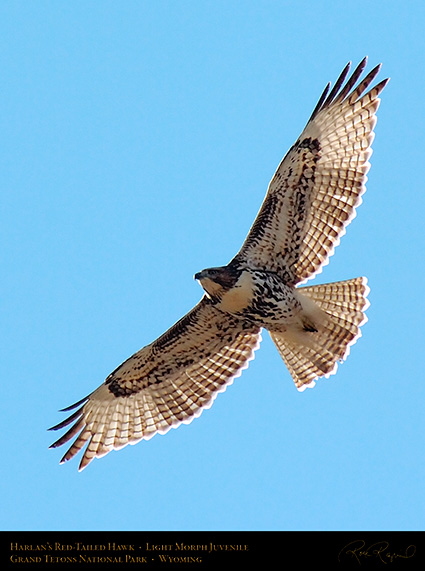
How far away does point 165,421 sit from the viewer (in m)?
13.1

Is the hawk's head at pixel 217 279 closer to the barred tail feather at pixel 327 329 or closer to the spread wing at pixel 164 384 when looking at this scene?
the spread wing at pixel 164 384

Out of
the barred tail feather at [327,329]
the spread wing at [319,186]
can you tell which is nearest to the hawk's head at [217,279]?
the spread wing at [319,186]

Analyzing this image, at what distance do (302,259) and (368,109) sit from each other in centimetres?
173

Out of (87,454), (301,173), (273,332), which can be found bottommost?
(87,454)

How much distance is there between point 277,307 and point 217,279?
29.1 inches

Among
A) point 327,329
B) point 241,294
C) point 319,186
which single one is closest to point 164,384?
point 241,294

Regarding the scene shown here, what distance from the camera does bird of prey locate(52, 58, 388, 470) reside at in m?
12.5
